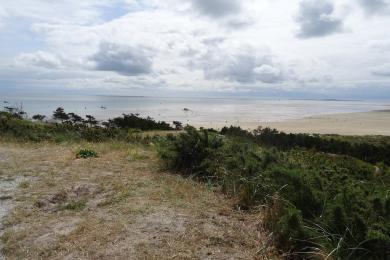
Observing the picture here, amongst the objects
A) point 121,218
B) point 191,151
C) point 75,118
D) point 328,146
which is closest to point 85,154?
point 191,151

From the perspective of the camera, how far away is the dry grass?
4215 mm

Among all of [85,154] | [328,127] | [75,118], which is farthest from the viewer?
[328,127]

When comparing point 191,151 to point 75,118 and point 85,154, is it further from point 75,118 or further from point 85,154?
point 75,118

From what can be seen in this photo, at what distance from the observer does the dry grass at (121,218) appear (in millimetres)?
4215

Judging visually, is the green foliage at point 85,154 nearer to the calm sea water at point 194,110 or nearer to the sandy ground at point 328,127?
the calm sea water at point 194,110

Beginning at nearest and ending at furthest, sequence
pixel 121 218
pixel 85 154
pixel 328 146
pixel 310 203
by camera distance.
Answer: pixel 310 203 → pixel 121 218 → pixel 85 154 → pixel 328 146

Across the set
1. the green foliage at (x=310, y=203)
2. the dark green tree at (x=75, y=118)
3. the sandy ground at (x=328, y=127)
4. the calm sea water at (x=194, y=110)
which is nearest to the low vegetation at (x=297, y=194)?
the green foliage at (x=310, y=203)

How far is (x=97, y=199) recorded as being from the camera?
5961 mm

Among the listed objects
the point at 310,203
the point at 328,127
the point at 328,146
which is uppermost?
the point at 310,203

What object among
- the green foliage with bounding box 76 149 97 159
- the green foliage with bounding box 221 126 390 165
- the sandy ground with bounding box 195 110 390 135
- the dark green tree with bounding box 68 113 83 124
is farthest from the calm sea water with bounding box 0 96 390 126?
the green foliage with bounding box 76 149 97 159

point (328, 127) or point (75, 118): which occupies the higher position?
point (75, 118)

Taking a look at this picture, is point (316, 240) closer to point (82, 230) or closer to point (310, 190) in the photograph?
point (310, 190)

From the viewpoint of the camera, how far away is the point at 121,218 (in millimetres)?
5098

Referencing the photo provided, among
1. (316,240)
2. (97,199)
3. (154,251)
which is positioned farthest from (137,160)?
(316,240)
